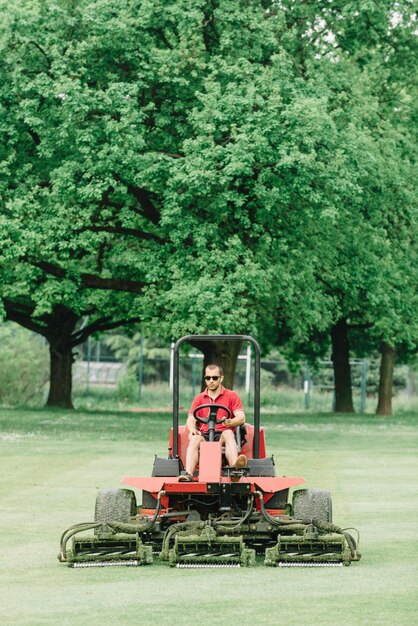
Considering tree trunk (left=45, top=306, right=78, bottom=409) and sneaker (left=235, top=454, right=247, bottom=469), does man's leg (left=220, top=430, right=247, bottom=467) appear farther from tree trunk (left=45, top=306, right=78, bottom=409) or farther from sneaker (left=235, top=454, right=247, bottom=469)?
tree trunk (left=45, top=306, right=78, bottom=409)

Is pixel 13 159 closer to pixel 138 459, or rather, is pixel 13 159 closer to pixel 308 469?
pixel 138 459

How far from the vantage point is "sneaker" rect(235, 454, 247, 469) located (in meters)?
14.1

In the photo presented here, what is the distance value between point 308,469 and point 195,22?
15557 millimetres

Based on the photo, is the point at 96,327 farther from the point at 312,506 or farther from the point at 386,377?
the point at 312,506

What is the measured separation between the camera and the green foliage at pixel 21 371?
5897 centimetres

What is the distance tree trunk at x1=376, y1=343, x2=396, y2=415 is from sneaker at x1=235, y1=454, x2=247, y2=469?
140 feet

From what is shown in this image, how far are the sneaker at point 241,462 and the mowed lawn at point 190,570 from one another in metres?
1.37

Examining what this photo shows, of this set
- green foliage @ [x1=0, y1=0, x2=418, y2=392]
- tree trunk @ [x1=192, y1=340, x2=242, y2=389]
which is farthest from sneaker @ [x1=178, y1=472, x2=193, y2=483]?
tree trunk @ [x1=192, y1=340, x2=242, y2=389]

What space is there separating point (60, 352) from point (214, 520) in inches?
1587

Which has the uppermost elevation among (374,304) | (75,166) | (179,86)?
(179,86)

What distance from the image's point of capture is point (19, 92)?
3706cm

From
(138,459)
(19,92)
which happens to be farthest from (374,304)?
(138,459)

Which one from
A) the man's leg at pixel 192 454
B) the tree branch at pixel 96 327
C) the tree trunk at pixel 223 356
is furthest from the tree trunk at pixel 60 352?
the man's leg at pixel 192 454

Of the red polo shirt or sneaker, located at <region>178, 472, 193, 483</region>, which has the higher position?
the red polo shirt
